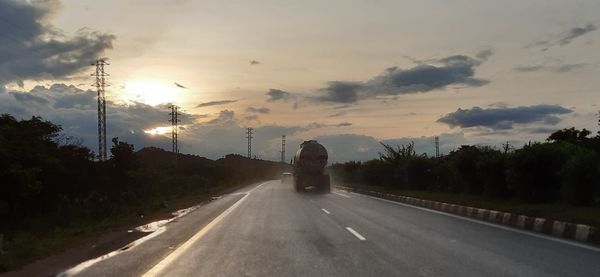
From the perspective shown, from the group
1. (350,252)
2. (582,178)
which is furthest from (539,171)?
(350,252)

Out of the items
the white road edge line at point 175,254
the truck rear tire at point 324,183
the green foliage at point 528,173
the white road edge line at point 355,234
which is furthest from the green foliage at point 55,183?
the green foliage at point 528,173

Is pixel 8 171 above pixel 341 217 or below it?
above

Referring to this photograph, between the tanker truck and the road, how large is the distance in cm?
2759

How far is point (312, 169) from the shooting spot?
46562mm

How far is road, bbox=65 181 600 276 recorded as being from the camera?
966 centimetres

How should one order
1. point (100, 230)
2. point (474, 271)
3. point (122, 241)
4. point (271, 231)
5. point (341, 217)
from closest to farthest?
point (474, 271) → point (122, 241) → point (271, 231) → point (100, 230) → point (341, 217)

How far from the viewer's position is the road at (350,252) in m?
9.66

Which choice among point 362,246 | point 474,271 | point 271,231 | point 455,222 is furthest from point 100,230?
point 474,271

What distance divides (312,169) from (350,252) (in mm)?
34758

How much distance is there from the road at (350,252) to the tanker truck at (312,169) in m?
27.6

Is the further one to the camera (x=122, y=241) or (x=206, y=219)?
(x=206, y=219)

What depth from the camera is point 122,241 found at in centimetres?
1481

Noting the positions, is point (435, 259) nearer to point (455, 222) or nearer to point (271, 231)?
point (271, 231)

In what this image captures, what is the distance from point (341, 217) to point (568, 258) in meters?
10.7
